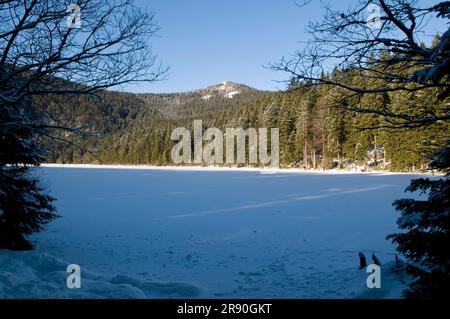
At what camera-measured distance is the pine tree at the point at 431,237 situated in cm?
368

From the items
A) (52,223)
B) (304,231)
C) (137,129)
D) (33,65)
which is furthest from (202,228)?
(137,129)

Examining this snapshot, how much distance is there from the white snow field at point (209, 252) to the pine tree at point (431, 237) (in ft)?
2.69

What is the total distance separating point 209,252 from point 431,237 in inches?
202

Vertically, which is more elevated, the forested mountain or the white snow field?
→ the forested mountain

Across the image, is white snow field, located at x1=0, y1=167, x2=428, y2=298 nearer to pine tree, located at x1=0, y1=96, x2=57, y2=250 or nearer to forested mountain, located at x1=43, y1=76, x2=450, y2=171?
pine tree, located at x1=0, y1=96, x2=57, y2=250

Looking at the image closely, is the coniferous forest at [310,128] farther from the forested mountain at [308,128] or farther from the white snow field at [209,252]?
the white snow field at [209,252]

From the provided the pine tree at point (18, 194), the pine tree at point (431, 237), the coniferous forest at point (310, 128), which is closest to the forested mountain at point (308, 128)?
the coniferous forest at point (310, 128)

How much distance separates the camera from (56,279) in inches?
211

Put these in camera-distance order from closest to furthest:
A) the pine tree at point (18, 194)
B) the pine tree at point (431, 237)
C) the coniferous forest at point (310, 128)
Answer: the pine tree at point (431, 237) → the coniferous forest at point (310, 128) → the pine tree at point (18, 194)

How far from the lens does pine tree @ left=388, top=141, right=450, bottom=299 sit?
368cm

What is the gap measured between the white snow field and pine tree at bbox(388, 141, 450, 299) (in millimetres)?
820

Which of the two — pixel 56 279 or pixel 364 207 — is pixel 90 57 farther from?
pixel 364 207

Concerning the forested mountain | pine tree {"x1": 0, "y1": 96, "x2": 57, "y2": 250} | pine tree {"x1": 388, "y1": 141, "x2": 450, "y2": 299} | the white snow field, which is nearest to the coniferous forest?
the forested mountain

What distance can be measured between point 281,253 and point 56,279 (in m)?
4.73
